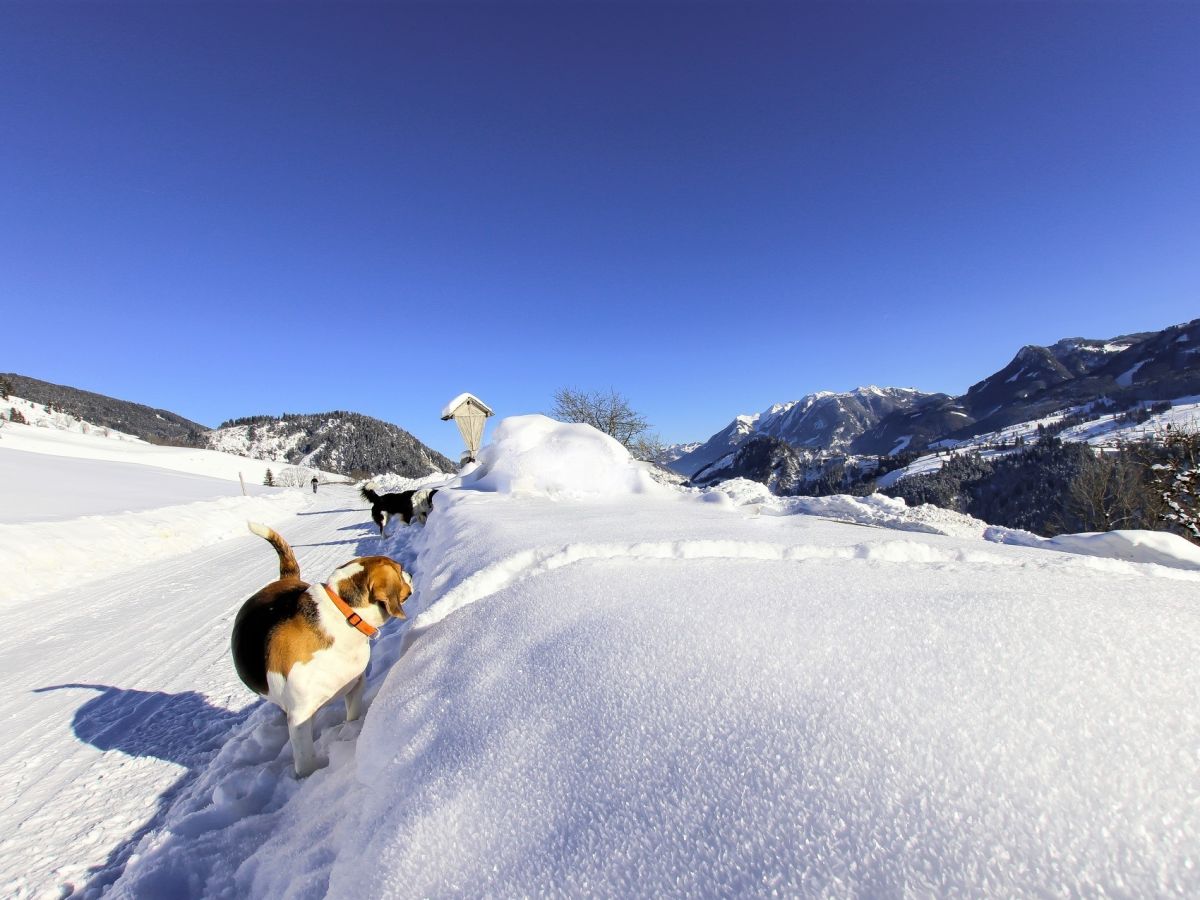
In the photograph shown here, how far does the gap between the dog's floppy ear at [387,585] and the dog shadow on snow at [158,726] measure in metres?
1.39

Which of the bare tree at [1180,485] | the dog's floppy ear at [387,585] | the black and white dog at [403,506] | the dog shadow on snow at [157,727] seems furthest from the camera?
the bare tree at [1180,485]

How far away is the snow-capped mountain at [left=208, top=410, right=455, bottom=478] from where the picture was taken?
138m

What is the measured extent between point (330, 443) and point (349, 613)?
168 m

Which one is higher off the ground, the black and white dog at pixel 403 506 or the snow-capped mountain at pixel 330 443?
the snow-capped mountain at pixel 330 443

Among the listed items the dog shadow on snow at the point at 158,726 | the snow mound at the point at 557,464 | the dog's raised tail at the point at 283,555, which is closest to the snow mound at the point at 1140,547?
the snow mound at the point at 557,464

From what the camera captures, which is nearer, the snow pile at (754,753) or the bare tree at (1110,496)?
the snow pile at (754,753)

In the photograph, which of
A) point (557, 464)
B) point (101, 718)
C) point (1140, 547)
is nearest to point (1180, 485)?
Answer: point (1140, 547)

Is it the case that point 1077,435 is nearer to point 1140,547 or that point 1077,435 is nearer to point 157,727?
point 1140,547

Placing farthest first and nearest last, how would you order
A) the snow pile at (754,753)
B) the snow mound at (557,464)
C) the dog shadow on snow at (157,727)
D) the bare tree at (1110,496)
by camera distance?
1. the bare tree at (1110,496)
2. the snow mound at (557,464)
3. the dog shadow on snow at (157,727)
4. the snow pile at (754,753)

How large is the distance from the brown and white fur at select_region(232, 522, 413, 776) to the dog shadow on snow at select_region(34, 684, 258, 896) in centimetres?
72

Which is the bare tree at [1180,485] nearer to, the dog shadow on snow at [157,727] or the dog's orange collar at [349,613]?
the dog's orange collar at [349,613]

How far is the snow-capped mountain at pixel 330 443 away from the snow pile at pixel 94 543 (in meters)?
125

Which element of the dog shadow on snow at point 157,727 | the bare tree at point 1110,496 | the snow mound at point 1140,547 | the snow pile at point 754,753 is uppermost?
the snow pile at point 754,753

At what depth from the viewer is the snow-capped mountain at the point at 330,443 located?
452ft
